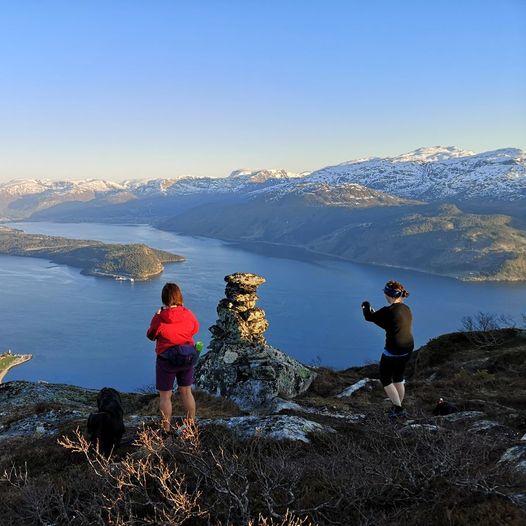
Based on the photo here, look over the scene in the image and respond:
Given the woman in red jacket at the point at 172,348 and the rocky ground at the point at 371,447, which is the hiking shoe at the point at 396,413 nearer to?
the rocky ground at the point at 371,447

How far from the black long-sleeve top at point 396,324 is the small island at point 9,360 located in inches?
4828

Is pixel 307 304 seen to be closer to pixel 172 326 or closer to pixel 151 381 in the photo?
pixel 151 381

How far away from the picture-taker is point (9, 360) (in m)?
117

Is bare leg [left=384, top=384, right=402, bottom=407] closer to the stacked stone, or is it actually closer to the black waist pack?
the black waist pack

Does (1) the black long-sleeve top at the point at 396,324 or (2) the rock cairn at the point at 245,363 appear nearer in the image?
(1) the black long-sleeve top at the point at 396,324

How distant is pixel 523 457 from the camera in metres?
6.90

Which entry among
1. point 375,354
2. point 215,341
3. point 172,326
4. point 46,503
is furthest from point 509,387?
point 375,354

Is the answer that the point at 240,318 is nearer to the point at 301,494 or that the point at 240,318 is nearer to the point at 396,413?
the point at 396,413

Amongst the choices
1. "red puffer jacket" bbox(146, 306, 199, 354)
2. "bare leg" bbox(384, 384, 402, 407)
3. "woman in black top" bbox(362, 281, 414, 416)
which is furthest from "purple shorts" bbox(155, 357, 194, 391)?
"bare leg" bbox(384, 384, 402, 407)

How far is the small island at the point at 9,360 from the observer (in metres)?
112

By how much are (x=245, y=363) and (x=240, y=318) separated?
389 cm

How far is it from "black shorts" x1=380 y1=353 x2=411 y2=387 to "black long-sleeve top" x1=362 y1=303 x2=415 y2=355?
7.0 inches

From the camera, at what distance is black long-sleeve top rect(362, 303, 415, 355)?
1049 centimetres

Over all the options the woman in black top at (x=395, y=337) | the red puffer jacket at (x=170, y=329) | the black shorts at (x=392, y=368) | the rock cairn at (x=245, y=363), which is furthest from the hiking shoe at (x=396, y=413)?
the rock cairn at (x=245, y=363)
